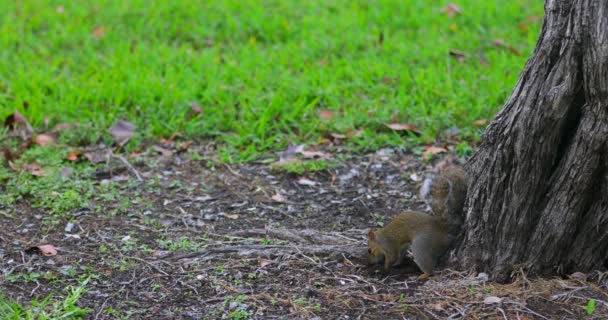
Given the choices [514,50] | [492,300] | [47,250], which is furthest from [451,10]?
[47,250]

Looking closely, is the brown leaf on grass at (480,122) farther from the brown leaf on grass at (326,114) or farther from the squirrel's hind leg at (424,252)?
the squirrel's hind leg at (424,252)

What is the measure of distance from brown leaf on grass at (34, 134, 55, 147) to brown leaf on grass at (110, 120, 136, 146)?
15.5 inches

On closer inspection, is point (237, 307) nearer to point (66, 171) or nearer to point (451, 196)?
point (451, 196)

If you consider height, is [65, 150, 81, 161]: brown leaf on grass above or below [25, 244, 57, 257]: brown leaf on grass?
above

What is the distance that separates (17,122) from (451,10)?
393cm

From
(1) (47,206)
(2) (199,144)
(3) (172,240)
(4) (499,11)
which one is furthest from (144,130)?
(4) (499,11)

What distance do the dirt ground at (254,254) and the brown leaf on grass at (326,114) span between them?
0.58m

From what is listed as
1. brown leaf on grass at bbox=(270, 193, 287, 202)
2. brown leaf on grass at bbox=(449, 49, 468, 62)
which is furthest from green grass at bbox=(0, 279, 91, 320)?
brown leaf on grass at bbox=(449, 49, 468, 62)

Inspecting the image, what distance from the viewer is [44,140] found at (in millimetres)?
5625

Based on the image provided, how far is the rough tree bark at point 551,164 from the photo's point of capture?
3268mm

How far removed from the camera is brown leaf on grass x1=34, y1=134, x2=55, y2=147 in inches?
220

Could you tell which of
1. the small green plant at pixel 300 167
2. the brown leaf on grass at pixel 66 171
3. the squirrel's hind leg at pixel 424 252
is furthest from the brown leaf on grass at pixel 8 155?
the squirrel's hind leg at pixel 424 252

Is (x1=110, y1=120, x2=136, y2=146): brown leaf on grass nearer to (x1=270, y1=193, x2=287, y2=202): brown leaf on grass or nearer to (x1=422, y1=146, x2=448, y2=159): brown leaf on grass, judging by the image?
(x1=270, y1=193, x2=287, y2=202): brown leaf on grass

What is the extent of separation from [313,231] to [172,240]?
2.37ft
